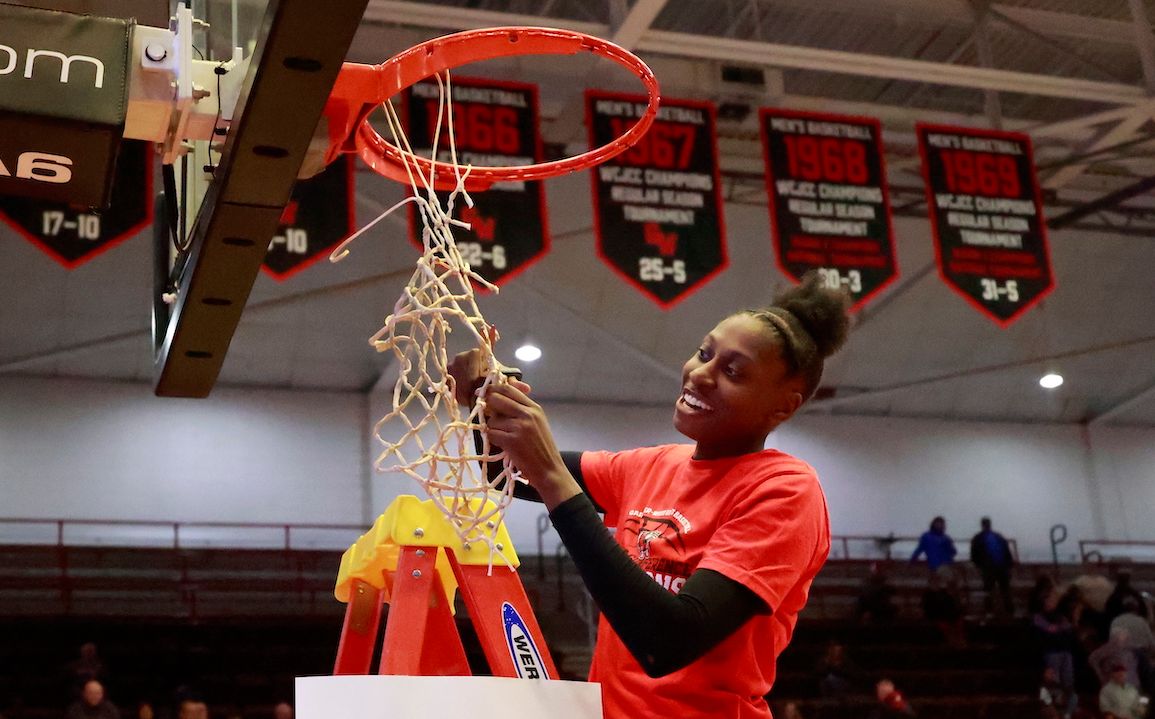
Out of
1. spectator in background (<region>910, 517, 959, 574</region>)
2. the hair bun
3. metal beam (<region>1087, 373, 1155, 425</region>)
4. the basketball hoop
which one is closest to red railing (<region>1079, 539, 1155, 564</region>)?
metal beam (<region>1087, 373, 1155, 425</region>)

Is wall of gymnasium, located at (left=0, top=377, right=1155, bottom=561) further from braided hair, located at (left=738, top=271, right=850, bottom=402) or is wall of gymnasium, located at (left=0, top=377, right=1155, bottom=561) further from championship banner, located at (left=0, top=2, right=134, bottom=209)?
braided hair, located at (left=738, top=271, right=850, bottom=402)

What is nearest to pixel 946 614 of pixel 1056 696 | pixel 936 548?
pixel 936 548

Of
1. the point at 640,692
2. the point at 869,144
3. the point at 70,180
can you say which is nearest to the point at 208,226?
the point at 70,180

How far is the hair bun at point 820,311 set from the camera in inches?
112

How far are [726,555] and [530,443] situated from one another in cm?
39

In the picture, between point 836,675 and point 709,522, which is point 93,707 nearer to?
point 836,675

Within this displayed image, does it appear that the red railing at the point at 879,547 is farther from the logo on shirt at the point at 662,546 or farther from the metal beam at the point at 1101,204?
the logo on shirt at the point at 662,546

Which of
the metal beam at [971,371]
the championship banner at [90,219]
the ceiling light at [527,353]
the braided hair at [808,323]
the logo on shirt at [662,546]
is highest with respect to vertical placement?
the ceiling light at [527,353]

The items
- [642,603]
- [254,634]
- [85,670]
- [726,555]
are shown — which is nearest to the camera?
[642,603]

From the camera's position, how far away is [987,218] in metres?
10.8

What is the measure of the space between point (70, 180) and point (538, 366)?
1577 centimetres

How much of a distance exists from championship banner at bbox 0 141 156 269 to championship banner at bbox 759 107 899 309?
4339 mm

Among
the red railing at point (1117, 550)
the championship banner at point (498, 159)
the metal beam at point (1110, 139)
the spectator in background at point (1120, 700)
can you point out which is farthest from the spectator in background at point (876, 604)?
the championship banner at point (498, 159)

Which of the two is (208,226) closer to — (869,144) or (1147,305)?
(869,144)
